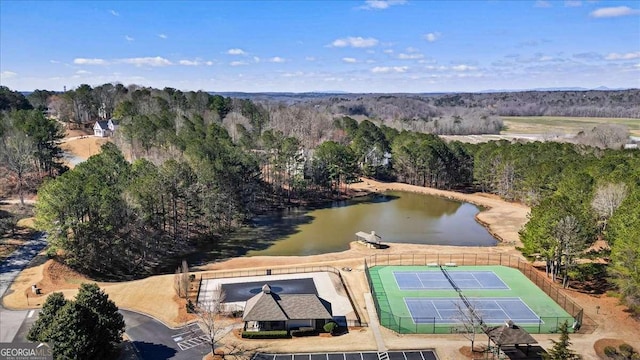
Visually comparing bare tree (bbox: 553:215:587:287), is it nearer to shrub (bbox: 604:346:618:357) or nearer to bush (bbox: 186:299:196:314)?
shrub (bbox: 604:346:618:357)

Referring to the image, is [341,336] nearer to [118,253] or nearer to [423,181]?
[118,253]

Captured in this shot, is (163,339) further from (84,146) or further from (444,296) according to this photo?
(84,146)

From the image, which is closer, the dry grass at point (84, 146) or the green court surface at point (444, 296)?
the green court surface at point (444, 296)

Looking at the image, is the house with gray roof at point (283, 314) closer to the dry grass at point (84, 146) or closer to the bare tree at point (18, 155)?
the bare tree at point (18, 155)

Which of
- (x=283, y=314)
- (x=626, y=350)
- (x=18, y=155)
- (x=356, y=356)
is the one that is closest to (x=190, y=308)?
(x=283, y=314)

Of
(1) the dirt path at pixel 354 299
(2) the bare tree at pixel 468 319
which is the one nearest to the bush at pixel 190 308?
(1) the dirt path at pixel 354 299

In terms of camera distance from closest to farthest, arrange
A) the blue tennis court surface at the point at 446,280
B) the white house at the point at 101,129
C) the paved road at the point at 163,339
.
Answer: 1. the paved road at the point at 163,339
2. the blue tennis court surface at the point at 446,280
3. the white house at the point at 101,129

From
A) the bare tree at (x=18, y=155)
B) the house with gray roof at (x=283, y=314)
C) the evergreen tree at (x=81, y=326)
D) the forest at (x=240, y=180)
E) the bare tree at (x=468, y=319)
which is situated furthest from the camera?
the bare tree at (x=18, y=155)
